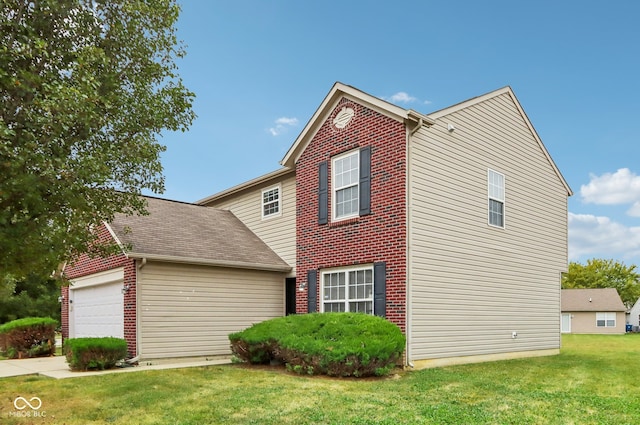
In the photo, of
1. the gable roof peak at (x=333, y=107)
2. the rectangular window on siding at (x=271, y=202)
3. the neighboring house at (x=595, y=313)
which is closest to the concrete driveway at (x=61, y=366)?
the rectangular window on siding at (x=271, y=202)

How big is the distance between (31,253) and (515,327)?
12315 mm

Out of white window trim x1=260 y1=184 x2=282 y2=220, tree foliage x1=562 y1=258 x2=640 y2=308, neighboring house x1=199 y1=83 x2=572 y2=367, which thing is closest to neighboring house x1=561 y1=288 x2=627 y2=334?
tree foliage x1=562 y1=258 x2=640 y2=308

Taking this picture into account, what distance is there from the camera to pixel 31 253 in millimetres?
6746

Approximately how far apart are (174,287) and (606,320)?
4164 cm

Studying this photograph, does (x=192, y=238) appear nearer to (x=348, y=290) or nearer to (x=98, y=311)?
(x=98, y=311)

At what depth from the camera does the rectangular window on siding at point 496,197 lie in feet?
44.7

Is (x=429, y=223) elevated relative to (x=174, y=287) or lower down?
elevated

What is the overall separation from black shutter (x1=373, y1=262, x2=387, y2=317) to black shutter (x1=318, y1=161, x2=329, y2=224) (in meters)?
2.22

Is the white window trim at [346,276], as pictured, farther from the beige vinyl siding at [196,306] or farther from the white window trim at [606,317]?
the white window trim at [606,317]

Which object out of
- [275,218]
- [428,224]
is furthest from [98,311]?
[428,224]

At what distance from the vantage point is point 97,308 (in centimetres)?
1479

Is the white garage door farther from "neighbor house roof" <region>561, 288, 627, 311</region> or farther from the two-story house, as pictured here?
"neighbor house roof" <region>561, 288, 627, 311</region>

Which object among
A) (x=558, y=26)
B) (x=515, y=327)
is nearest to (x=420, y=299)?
(x=515, y=327)

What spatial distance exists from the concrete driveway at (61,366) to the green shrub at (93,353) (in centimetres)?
20
